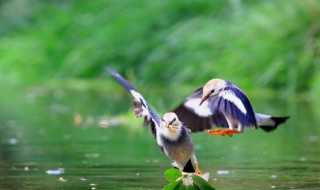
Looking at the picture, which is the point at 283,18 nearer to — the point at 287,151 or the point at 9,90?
the point at 9,90

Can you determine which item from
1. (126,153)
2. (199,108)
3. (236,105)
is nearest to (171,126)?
(236,105)

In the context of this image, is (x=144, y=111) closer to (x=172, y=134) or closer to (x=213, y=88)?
(x=172, y=134)

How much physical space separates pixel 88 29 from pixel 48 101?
144 inches

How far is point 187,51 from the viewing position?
18.7 m

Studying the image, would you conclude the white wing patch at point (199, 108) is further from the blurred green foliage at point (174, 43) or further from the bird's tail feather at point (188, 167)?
the blurred green foliage at point (174, 43)

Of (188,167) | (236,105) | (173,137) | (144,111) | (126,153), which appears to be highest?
(126,153)

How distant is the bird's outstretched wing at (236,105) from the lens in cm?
669

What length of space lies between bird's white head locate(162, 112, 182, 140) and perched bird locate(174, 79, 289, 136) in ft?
0.66

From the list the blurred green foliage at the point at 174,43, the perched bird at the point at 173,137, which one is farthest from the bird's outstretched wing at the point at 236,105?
the blurred green foliage at the point at 174,43

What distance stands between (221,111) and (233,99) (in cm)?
65

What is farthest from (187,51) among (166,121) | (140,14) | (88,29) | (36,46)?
(166,121)

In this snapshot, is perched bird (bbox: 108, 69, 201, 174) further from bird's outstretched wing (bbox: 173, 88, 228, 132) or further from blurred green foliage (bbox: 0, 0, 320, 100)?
blurred green foliage (bbox: 0, 0, 320, 100)

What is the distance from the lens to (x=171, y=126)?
6629mm

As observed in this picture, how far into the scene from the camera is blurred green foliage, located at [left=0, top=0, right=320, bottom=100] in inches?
679
